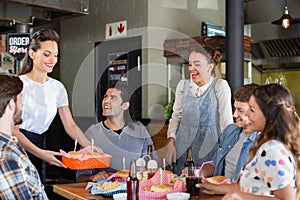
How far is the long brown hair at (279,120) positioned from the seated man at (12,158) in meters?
1.04

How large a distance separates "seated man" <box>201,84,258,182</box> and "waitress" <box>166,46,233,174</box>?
1.31 feet

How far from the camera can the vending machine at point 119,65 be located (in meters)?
6.47

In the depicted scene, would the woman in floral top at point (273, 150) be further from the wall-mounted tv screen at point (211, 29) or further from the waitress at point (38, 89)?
the wall-mounted tv screen at point (211, 29)

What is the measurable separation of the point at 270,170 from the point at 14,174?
1099 millimetres

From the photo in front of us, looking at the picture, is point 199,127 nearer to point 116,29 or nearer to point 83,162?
point 83,162

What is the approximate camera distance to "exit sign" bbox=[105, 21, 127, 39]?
667 cm

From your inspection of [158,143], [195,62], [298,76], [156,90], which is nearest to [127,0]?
[156,90]

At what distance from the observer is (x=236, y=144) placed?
288 cm

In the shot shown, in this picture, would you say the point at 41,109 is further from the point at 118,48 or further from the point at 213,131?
the point at 118,48

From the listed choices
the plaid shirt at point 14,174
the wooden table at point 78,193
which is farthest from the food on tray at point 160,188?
the plaid shirt at point 14,174

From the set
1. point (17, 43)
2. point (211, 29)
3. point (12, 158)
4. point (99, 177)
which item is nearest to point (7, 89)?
point (12, 158)

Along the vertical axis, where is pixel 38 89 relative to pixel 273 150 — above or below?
above

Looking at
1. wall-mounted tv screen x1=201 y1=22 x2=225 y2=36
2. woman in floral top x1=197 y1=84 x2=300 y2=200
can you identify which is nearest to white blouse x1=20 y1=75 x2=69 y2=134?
woman in floral top x1=197 y1=84 x2=300 y2=200

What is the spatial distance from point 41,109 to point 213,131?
1366 mm
